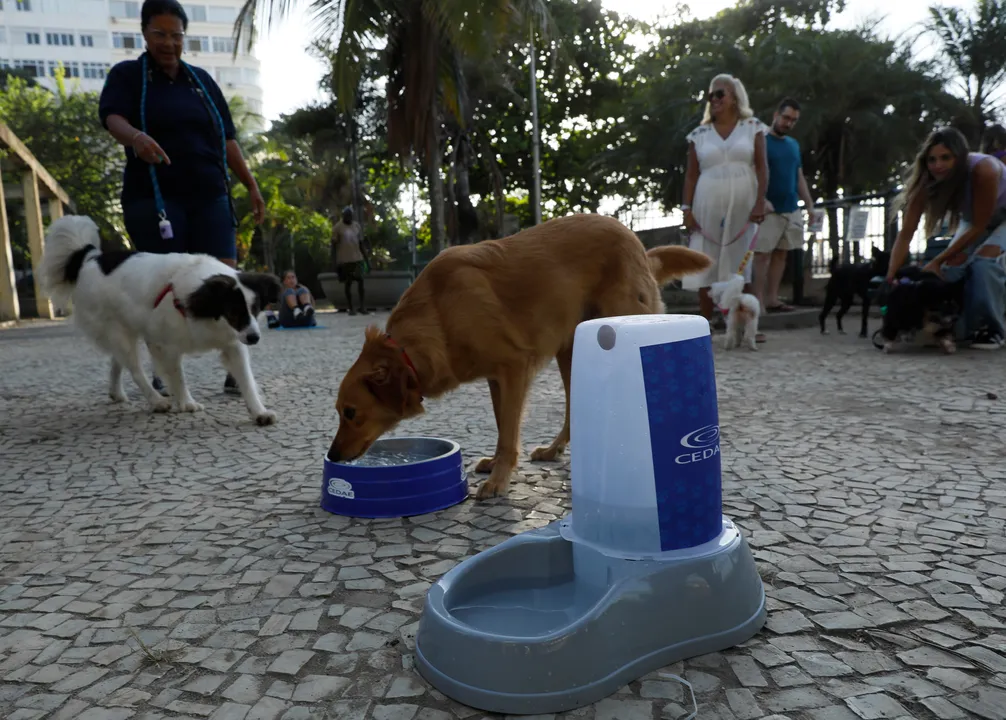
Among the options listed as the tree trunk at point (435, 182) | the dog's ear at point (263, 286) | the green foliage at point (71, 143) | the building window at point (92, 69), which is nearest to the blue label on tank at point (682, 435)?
the dog's ear at point (263, 286)

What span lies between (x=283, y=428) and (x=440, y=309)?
85.1 inches

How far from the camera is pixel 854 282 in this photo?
8.54 m

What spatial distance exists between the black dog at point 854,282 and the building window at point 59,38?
101 metres

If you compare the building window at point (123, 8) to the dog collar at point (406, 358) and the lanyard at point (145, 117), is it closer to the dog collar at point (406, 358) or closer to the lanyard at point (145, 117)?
the lanyard at point (145, 117)

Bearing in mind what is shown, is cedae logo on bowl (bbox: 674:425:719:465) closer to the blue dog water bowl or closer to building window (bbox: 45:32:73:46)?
the blue dog water bowl

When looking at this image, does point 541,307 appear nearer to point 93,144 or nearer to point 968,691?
point 968,691

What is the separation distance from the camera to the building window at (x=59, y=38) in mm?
82062

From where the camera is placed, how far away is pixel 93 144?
3222 cm

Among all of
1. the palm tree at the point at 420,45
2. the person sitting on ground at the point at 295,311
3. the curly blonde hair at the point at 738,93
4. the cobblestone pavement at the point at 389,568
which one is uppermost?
the palm tree at the point at 420,45

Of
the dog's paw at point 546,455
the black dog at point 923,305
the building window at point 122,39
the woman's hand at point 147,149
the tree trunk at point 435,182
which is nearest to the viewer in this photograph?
the dog's paw at point 546,455

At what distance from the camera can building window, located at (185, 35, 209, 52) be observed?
288ft

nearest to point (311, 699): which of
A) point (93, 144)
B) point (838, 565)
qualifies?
point (838, 565)

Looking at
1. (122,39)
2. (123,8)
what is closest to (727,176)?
(122,39)

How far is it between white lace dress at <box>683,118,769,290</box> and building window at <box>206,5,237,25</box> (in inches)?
4123
